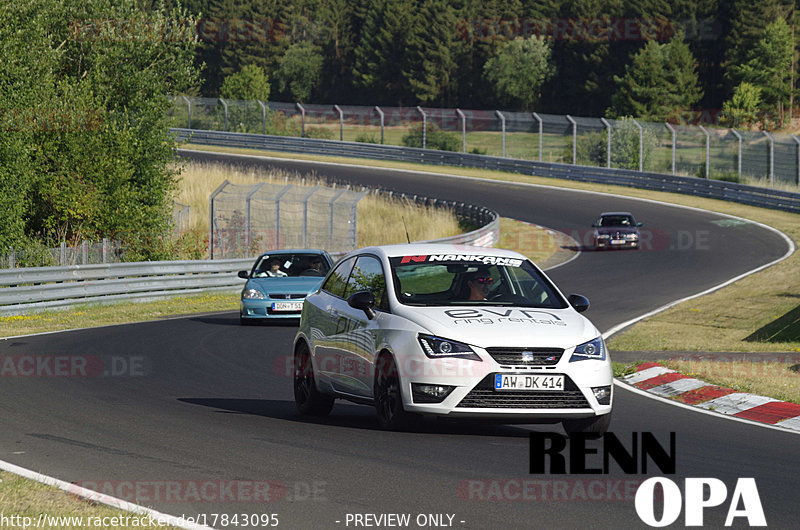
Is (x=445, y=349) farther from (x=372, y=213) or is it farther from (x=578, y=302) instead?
(x=372, y=213)

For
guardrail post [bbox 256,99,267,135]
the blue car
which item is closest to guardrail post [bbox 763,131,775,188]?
guardrail post [bbox 256,99,267,135]

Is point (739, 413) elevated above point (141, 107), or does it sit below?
below

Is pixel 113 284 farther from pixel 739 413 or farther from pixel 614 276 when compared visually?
pixel 739 413

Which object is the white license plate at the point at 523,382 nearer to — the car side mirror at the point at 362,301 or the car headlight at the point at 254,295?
the car side mirror at the point at 362,301

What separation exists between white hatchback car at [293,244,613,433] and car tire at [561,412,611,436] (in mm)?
10

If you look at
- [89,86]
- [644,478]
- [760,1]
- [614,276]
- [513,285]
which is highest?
[760,1]

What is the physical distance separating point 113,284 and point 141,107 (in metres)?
6.97

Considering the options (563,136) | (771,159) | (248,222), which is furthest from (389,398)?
(563,136)

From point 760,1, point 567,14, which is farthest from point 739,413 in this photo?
point 567,14

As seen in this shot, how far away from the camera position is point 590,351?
9094mm

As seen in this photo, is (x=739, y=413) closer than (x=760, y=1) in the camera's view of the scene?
Yes

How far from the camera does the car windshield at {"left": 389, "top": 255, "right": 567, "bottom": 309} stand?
984 cm

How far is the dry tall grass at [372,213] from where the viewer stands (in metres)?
42.6

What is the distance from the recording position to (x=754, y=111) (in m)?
96.1
